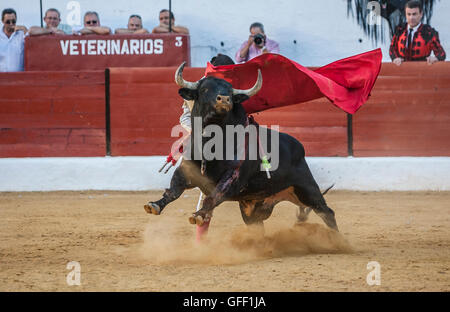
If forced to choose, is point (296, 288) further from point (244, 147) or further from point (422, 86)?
point (422, 86)

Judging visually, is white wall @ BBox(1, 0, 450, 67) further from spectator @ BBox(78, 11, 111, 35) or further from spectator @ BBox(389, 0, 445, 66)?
spectator @ BBox(389, 0, 445, 66)

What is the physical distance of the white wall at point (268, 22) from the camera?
927 centimetres

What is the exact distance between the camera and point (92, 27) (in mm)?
8336

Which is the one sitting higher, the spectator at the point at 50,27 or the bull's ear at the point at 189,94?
the spectator at the point at 50,27

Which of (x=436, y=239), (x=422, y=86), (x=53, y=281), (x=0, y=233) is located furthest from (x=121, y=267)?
(x=422, y=86)

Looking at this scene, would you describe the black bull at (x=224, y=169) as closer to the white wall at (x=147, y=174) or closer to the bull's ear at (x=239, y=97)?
the bull's ear at (x=239, y=97)

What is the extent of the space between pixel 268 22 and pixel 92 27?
2.35 meters

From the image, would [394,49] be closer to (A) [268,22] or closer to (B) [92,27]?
(A) [268,22]

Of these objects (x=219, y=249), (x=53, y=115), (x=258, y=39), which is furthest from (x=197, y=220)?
(x=53, y=115)

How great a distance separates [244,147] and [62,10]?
6.23 m

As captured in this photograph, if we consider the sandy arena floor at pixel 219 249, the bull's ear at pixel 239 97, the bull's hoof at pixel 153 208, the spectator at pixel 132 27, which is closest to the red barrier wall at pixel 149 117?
the spectator at pixel 132 27

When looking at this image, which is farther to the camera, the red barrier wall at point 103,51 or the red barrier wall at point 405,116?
the red barrier wall at point 103,51

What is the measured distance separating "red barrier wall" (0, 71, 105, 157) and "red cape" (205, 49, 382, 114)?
13.6 ft

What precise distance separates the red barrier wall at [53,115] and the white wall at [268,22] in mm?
1527
